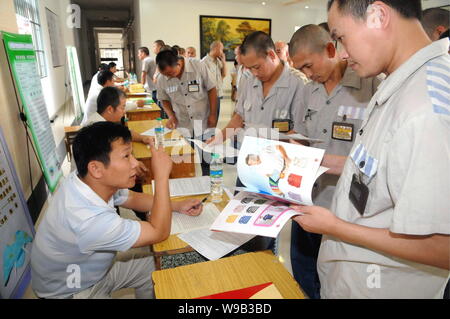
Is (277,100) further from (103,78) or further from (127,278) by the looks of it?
(103,78)

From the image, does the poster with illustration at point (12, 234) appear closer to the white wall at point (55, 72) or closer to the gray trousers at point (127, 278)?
the gray trousers at point (127, 278)

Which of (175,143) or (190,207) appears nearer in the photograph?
(190,207)

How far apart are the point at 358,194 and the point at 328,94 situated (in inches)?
33.1

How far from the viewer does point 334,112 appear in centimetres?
145

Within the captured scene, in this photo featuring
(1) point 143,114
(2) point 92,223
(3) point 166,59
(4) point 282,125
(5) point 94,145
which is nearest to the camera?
(2) point 92,223

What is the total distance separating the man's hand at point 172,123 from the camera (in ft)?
10.4

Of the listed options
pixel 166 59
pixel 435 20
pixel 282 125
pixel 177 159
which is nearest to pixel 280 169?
pixel 282 125

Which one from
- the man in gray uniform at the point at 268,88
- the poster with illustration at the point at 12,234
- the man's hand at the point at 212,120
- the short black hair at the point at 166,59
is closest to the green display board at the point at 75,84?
the short black hair at the point at 166,59

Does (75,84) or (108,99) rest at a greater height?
A: (108,99)

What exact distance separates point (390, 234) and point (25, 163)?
8.96 feet

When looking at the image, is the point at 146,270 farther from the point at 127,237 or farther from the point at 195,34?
the point at 195,34

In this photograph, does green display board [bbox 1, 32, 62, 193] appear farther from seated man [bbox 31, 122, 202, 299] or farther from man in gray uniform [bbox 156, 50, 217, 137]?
seated man [bbox 31, 122, 202, 299]

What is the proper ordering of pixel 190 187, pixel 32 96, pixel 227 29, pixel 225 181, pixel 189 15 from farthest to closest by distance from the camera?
pixel 227 29 → pixel 189 15 → pixel 225 181 → pixel 32 96 → pixel 190 187

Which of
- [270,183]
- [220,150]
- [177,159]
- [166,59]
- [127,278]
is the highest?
[166,59]
